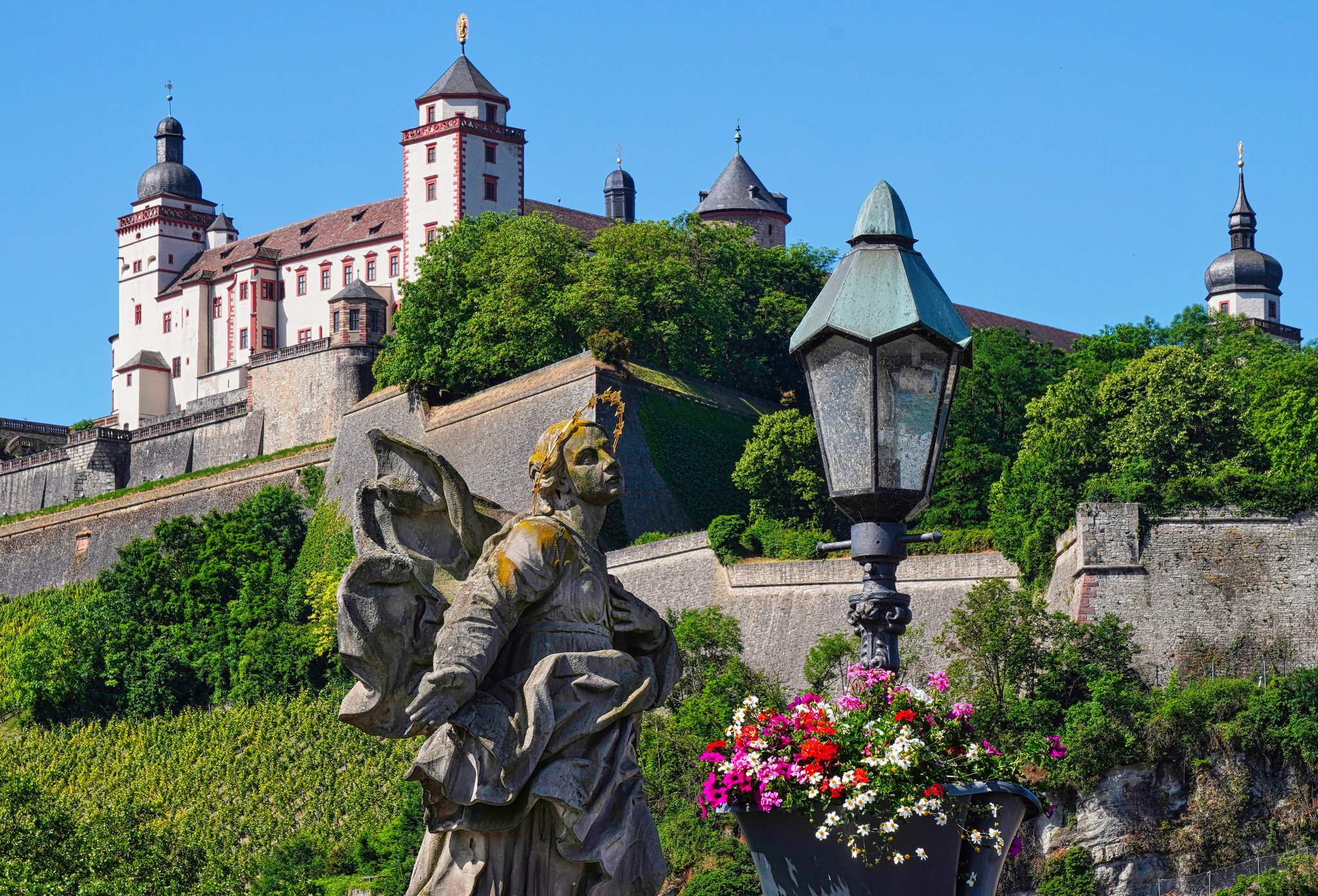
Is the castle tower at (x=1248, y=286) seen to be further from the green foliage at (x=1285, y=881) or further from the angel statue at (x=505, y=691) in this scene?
the angel statue at (x=505, y=691)

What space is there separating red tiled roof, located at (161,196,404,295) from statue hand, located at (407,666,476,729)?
69.9 meters

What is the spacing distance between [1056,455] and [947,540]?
323cm

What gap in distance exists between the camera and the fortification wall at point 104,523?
66.1m

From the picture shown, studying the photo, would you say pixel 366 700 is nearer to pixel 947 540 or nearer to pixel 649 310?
pixel 947 540

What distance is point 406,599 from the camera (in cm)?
751

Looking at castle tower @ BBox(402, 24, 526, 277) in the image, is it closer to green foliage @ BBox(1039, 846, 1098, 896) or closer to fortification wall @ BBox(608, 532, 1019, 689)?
fortification wall @ BBox(608, 532, 1019, 689)

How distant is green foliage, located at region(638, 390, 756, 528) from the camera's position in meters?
52.6

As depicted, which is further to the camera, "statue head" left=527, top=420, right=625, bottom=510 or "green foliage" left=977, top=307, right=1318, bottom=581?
"green foliage" left=977, top=307, right=1318, bottom=581

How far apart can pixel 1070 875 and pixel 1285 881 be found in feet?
12.6

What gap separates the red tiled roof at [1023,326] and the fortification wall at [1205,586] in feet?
122

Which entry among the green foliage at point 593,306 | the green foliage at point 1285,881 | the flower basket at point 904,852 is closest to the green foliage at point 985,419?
the green foliage at point 593,306

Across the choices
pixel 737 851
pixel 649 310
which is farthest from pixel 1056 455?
pixel 649 310

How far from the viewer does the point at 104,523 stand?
6994 cm

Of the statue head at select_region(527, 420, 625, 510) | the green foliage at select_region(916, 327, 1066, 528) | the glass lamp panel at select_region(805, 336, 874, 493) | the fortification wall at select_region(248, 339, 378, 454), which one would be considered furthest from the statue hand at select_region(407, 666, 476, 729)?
the fortification wall at select_region(248, 339, 378, 454)
